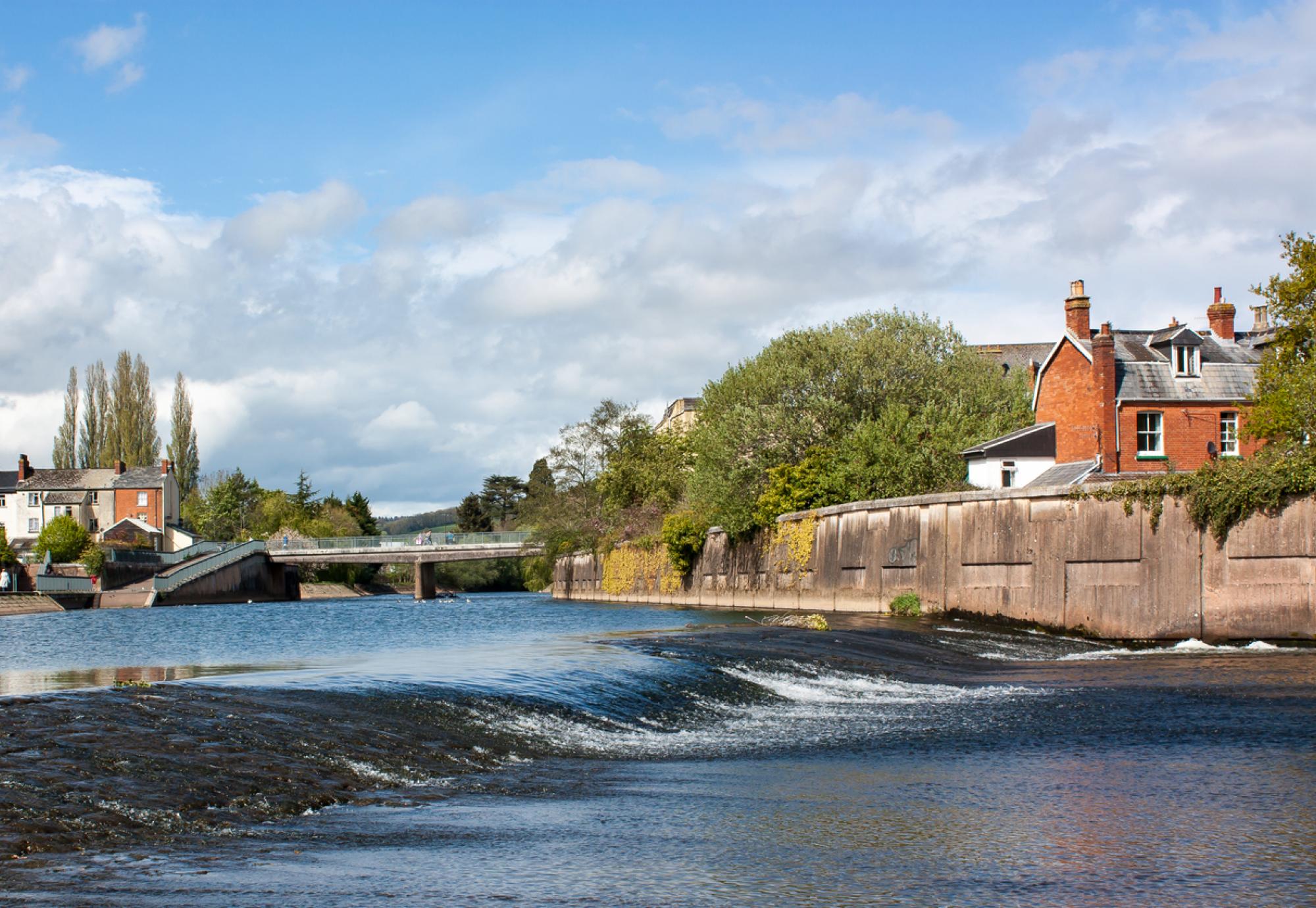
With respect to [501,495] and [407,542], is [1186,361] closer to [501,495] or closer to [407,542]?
[407,542]

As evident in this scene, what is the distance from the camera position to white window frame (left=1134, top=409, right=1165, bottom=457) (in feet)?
145

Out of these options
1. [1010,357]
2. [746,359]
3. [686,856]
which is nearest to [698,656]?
[686,856]

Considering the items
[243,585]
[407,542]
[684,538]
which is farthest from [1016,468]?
[243,585]

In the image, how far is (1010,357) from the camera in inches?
3391

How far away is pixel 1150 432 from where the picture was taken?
145ft

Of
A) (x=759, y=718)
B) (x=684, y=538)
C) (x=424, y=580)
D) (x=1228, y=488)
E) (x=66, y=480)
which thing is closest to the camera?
(x=759, y=718)

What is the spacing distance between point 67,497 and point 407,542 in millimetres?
36353

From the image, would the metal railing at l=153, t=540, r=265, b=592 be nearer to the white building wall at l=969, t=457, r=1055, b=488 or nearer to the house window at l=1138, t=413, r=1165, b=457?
the white building wall at l=969, t=457, r=1055, b=488

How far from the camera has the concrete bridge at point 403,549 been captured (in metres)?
100

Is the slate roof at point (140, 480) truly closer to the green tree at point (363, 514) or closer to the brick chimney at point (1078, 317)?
the green tree at point (363, 514)

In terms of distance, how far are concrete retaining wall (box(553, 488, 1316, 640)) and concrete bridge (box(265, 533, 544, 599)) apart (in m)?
59.2

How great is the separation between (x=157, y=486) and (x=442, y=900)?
11879 centimetres

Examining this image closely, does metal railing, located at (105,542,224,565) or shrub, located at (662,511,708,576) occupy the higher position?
shrub, located at (662,511,708,576)

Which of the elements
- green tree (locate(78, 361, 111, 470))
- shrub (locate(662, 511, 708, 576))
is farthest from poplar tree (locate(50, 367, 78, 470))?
shrub (locate(662, 511, 708, 576))
